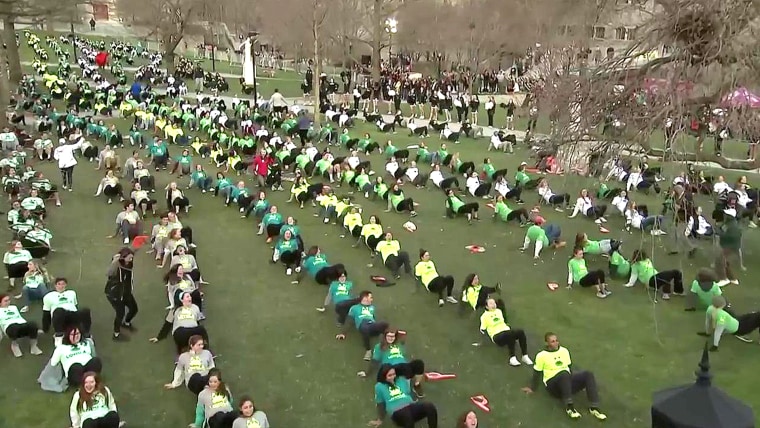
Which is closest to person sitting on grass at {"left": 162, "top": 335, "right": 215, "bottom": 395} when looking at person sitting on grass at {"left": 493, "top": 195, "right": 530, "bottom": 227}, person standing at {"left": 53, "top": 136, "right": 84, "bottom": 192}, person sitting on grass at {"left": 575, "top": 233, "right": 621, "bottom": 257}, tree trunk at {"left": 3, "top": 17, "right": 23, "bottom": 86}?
person sitting on grass at {"left": 575, "top": 233, "right": 621, "bottom": 257}

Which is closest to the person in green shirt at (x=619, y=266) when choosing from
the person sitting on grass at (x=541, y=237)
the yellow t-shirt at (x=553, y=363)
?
the person sitting on grass at (x=541, y=237)

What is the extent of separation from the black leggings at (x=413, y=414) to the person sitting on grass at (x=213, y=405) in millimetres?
1823

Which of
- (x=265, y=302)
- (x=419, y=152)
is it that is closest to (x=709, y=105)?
(x=265, y=302)

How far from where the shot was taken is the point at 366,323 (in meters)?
10.6

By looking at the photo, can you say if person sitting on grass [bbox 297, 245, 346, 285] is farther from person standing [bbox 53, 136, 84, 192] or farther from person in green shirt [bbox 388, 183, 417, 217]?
person standing [bbox 53, 136, 84, 192]

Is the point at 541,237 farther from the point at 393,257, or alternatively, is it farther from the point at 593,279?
the point at 393,257

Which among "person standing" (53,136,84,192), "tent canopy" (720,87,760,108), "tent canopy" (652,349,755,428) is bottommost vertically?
"person standing" (53,136,84,192)

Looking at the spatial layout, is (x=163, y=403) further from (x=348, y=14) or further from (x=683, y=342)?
(x=348, y=14)

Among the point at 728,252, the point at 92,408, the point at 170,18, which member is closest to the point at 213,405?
the point at 92,408

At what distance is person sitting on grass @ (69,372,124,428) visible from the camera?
787cm

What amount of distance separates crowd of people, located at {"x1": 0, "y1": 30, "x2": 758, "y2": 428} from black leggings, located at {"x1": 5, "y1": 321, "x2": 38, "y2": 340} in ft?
0.06

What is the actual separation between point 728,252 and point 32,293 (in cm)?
1267

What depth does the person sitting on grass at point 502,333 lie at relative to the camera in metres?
10.3

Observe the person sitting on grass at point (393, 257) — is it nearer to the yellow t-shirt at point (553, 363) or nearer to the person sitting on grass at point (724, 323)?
the yellow t-shirt at point (553, 363)
